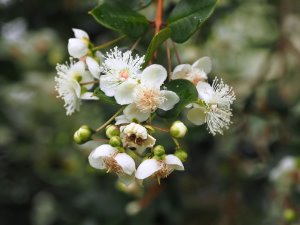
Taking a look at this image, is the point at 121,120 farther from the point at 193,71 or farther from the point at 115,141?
the point at 193,71

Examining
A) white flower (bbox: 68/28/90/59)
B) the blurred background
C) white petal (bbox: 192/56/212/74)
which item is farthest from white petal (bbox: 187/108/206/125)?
the blurred background

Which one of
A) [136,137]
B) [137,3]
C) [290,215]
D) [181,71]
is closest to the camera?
[136,137]

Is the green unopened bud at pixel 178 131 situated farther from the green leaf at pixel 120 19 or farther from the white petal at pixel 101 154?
the green leaf at pixel 120 19

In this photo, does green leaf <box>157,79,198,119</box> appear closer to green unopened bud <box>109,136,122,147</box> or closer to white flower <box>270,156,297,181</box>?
green unopened bud <box>109,136,122,147</box>

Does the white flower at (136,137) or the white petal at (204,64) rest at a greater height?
the white petal at (204,64)

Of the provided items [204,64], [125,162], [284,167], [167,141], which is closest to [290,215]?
[284,167]

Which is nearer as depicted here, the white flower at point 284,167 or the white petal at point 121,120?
the white petal at point 121,120

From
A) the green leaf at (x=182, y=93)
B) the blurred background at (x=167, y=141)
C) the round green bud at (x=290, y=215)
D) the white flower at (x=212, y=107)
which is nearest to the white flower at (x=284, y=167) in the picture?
the blurred background at (x=167, y=141)

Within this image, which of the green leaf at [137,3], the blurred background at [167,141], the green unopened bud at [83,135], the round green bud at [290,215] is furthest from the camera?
the blurred background at [167,141]
